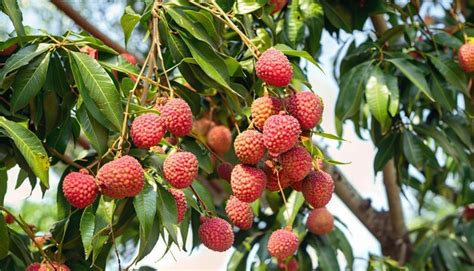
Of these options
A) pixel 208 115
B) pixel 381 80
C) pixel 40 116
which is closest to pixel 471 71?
pixel 381 80

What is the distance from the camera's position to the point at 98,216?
44.8 inches

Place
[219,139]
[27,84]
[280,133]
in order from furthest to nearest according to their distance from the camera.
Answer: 1. [219,139]
2. [27,84]
3. [280,133]

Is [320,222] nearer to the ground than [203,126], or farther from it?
nearer to the ground

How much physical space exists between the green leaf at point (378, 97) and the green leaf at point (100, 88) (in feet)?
2.21

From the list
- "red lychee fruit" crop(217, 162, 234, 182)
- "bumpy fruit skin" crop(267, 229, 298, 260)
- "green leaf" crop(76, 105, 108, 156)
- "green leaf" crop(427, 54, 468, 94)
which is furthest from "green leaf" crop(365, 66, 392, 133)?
"green leaf" crop(76, 105, 108, 156)

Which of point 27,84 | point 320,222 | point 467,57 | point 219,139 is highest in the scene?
point 27,84

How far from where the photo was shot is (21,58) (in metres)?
1.16

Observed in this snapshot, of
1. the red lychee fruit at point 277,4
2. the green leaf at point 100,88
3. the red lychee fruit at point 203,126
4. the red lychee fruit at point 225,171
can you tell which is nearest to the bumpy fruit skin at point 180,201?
the green leaf at point 100,88

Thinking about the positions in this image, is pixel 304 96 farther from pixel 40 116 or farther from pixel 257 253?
pixel 257 253

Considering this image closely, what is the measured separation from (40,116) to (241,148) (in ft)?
1.23

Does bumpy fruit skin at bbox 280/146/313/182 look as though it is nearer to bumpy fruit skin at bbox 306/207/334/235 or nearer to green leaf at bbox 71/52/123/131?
green leaf at bbox 71/52/123/131

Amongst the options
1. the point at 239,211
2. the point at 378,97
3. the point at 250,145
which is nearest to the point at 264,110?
the point at 250,145

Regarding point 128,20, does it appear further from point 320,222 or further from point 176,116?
point 320,222

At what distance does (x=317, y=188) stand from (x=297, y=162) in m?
0.06
